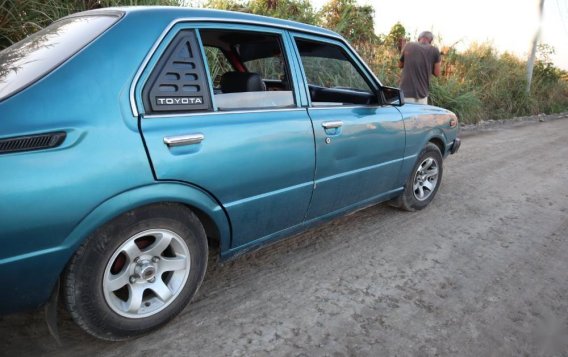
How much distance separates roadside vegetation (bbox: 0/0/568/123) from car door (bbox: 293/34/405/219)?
3.23 metres

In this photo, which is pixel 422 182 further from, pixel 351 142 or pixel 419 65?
pixel 419 65

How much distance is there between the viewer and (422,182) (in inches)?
158

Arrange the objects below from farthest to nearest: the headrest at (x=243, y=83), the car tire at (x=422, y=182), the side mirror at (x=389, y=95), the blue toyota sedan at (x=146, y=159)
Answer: the car tire at (x=422, y=182), the side mirror at (x=389, y=95), the headrest at (x=243, y=83), the blue toyota sedan at (x=146, y=159)

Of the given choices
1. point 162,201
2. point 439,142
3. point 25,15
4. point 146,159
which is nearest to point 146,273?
point 162,201

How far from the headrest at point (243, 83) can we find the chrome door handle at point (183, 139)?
75cm

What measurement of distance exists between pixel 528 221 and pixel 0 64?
4.40 metres

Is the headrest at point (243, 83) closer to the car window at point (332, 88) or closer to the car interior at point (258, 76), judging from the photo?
the car interior at point (258, 76)

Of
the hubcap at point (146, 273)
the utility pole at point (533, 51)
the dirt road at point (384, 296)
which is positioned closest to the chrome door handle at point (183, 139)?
the hubcap at point (146, 273)

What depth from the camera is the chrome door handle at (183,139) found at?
193 centimetres

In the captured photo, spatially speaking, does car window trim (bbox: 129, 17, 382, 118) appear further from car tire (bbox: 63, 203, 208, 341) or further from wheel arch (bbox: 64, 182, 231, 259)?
car tire (bbox: 63, 203, 208, 341)

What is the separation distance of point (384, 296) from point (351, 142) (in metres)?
1.09

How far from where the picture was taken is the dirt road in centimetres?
208

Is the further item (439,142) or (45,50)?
(439,142)

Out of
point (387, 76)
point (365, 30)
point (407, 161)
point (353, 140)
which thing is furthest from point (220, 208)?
point (365, 30)
